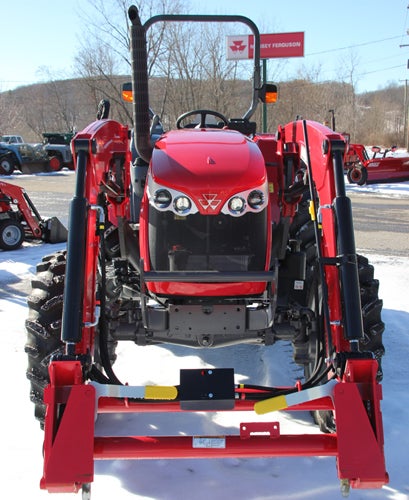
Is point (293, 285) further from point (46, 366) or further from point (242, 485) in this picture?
point (46, 366)

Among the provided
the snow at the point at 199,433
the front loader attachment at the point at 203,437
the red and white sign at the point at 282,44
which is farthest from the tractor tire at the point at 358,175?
the front loader attachment at the point at 203,437

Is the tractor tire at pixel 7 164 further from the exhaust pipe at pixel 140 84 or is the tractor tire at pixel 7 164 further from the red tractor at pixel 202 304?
the exhaust pipe at pixel 140 84

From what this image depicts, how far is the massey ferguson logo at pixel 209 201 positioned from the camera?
2.68 metres

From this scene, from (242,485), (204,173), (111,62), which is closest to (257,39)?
(204,173)

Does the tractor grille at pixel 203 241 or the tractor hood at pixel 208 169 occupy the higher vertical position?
the tractor hood at pixel 208 169

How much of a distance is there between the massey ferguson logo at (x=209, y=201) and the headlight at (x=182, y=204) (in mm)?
66

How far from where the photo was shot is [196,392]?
2432 millimetres

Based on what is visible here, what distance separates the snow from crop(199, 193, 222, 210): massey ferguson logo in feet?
4.26

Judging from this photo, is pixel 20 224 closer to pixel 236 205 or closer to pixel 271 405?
pixel 236 205

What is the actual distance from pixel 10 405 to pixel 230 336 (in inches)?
58.8

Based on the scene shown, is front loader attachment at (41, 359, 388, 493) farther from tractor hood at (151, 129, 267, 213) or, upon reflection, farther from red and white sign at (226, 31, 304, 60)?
red and white sign at (226, 31, 304, 60)

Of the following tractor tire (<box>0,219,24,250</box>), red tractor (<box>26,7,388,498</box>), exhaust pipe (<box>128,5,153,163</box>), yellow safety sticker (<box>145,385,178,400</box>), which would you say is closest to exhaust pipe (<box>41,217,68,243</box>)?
tractor tire (<box>0,219,24,250</box>)

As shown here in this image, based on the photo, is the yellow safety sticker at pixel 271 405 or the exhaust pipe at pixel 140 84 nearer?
the yellow safety sticker at pixel 271 405

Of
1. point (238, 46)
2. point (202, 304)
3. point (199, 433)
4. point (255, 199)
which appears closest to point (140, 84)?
point (255, 199)
